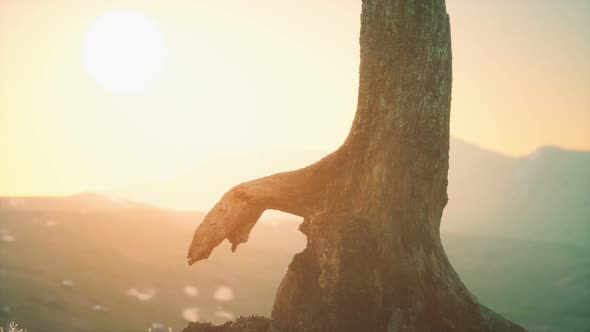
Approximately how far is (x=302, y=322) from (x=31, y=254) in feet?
233

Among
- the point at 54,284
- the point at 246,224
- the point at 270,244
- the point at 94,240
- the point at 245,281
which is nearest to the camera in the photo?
the point at 246,224

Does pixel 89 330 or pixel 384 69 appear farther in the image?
pixel 89 330

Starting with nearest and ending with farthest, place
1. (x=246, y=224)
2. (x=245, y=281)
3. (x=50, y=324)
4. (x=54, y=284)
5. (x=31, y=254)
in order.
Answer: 1. (x=246, y=224)
2. (x=50, y=324)
3. (x=54, y=284)
4. (x=31, y=254)
5. (x=245, y=281)

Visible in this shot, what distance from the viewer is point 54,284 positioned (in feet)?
192

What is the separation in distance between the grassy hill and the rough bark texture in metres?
42.5

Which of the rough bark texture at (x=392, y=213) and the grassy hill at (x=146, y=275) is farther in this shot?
the grassy hill at (x=146, y=275)

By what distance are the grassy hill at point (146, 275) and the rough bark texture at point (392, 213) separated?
139 ft

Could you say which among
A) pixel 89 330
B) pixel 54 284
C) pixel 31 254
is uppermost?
pixel 31 254

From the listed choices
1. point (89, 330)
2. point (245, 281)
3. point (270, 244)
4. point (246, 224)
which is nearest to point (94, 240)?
point (245, 281)

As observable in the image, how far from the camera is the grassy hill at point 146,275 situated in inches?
2156

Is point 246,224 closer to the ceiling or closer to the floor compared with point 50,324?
closer to the ceiling

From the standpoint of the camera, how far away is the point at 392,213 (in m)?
9.52

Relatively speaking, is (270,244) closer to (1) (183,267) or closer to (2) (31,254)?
(1) (183,267)

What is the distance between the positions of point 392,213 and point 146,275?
69.3 m
